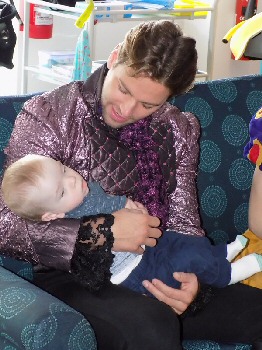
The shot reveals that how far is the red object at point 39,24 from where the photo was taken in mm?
4102

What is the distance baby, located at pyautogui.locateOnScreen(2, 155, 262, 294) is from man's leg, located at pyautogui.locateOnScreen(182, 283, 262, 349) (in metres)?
0.07

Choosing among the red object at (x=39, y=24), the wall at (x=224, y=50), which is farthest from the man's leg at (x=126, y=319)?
the wall at (x=224, y=50)

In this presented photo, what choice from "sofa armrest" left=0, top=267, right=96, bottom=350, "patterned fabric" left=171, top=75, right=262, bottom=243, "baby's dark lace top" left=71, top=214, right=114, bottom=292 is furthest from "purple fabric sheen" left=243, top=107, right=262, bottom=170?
"sofa armrest" left=0, top=267, right=96, bottom=350

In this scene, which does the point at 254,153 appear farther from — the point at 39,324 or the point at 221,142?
the point at 39,324

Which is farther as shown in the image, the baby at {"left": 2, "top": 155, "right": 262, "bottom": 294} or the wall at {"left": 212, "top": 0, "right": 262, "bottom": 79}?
the wall at {"left": 212, "top": 0, "right": 262, "bottom": 79}

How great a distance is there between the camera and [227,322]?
1869mm

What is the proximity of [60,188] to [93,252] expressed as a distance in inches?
7.0

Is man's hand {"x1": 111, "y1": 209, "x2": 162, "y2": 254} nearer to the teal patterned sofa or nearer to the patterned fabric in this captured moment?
the teal patterned sofa

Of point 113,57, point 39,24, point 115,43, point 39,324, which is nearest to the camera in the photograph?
point 39,324

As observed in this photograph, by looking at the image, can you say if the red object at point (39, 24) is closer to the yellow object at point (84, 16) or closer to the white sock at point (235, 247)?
the yellow object at point (84, 16)

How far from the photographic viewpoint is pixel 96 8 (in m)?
3.73

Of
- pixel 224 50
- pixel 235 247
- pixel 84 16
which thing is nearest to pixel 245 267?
pixel 235 247

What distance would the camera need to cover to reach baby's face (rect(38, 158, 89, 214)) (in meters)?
1.65

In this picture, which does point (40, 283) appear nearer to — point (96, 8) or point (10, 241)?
point (10, 241)
